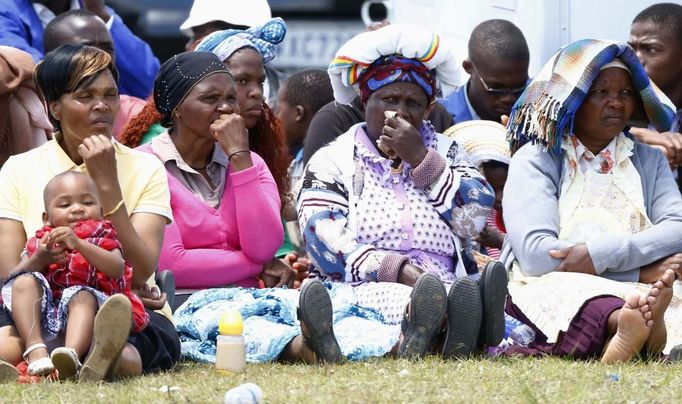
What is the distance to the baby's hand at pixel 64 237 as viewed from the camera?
5.73m

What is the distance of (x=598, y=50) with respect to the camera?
24.1ft

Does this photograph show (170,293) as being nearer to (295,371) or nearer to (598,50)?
(295,371)

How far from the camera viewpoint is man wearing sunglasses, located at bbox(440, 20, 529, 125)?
9.49m

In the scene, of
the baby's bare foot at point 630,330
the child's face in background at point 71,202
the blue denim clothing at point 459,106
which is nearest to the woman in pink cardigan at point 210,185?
the child's face in background at point 71,202

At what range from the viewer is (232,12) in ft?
29.8

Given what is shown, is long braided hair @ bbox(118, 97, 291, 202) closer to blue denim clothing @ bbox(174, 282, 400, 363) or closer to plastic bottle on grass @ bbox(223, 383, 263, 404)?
blue denim clothing @ bbox(174, 282, 400, 363)

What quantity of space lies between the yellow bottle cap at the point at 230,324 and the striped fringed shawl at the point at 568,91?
205cm

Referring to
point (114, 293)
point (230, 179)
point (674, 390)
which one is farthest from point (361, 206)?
point (674, 390)

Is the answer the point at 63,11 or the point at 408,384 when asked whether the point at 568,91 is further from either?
the point at 63,11

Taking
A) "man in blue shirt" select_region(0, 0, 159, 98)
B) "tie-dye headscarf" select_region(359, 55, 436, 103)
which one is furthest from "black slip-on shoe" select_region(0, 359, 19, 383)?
"man in blue shirt" select_region(0, 0, 159, 98)

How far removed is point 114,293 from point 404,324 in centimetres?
142

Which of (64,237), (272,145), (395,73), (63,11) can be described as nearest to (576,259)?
(395,73)

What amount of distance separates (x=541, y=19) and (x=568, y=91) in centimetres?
281

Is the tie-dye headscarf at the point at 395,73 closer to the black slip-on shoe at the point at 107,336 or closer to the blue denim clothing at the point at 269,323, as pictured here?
the blue denim clothing at the point at 269,323
